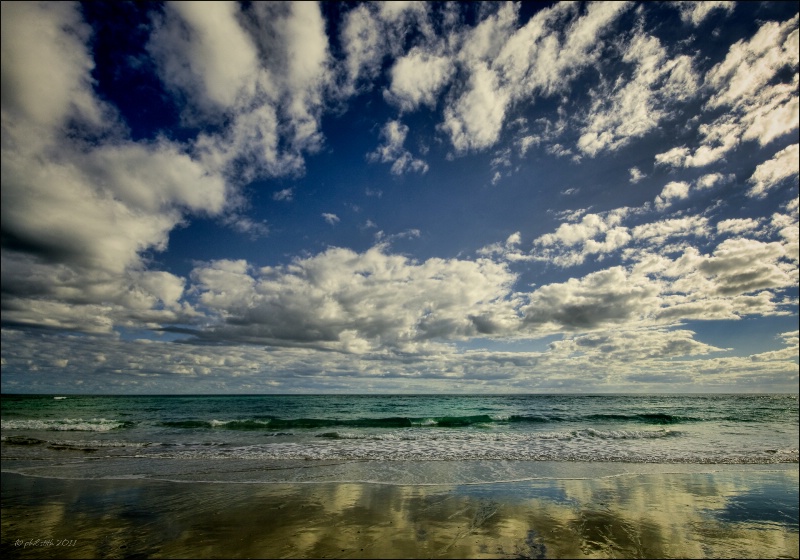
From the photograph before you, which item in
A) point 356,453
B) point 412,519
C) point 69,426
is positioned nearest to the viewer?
point 412,519

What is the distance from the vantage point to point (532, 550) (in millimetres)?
6340

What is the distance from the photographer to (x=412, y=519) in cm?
803

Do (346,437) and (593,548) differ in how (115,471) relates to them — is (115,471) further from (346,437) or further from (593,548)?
(593,548)

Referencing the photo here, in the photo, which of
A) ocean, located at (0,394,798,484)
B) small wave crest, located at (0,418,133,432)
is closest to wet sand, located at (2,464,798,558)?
ocean, located at (0,394,798,484)

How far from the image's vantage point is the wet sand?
6551 mm

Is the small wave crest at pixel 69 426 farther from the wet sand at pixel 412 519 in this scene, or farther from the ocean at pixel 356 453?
the wet sand at pixel 412 519

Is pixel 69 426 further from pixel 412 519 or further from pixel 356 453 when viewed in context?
pixel 412 519

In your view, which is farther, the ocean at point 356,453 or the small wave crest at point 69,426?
the small wave crest at point 69,426

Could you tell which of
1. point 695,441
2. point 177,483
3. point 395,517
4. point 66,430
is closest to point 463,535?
point 395,517

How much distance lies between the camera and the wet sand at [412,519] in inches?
258

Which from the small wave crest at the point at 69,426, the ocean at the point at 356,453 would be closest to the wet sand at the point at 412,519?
the ocean at the point at 356,453

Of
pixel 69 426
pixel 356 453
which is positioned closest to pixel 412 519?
A: pixel 356 453

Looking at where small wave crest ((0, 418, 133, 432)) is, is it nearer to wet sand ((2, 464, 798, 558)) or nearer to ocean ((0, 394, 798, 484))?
ocean ((0, 394, 798, 484))

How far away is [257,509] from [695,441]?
2264cm
